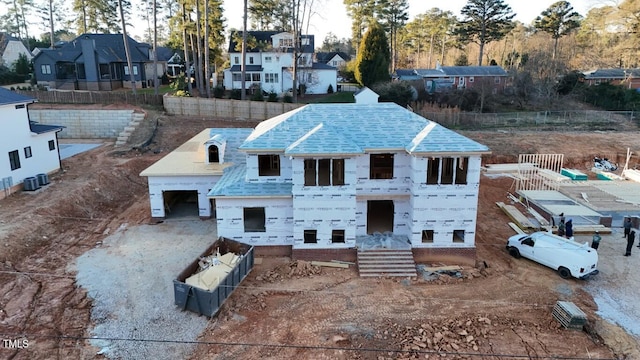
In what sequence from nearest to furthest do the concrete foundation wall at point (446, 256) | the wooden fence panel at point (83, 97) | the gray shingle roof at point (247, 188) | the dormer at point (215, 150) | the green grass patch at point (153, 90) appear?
the gray shingle roof at point (247, 188)
the concrete foundation wall at point (446, 256)
the dormer at point (215, 150)
the wooden fence panel at point (83, 97)
the green grass patch at point (153, 90)

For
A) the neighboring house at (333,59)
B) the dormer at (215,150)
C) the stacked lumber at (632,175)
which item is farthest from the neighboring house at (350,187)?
the neighboring house at (333,59)

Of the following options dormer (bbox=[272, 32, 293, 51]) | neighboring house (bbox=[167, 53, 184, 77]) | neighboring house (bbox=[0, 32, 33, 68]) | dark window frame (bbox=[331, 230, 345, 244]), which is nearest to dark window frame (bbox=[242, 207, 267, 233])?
dark window frame (bbox=[331, 230, 345, 244])

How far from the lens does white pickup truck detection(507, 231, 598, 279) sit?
17422mm

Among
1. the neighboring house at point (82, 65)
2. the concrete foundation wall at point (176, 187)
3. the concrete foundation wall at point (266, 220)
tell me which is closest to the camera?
the concrete foundation wall at point (266, 220)

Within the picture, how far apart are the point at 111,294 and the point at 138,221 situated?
779 centimetres

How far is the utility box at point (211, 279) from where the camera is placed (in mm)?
14406

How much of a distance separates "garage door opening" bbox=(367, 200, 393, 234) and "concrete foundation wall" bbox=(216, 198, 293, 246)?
4047 mm

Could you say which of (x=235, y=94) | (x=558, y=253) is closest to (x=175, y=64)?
(x=235, y=94)

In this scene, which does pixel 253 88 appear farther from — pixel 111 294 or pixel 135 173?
pixel 111 294

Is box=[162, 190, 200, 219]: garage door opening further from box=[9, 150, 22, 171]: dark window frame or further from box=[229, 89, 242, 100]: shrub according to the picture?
box=[229, 89, 242, 100]: shrub

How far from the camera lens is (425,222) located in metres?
18.3

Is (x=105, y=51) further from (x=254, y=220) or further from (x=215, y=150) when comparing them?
(x=254, y=220)

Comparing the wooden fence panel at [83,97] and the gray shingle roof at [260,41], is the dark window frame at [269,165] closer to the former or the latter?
the wooden fence panel at [83,97]

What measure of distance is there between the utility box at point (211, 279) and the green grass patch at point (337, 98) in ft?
102
